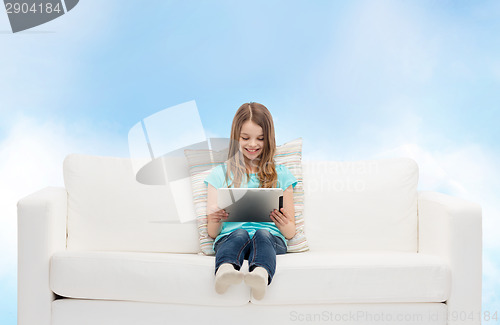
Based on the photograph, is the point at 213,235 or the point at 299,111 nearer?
the point at 213,235

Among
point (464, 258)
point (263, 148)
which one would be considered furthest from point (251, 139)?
point (464, 258)

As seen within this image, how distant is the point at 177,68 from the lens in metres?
3.13

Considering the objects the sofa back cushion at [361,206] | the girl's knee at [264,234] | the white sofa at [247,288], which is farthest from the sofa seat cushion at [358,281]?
the sofa back cushion at [361,206]

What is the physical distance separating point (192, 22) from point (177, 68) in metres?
0.30

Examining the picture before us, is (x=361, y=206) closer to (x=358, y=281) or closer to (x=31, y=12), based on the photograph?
(x=358, y=281)

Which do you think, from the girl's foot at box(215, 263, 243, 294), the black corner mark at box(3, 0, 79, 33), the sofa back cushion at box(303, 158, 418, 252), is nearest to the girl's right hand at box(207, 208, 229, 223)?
the girl's foot at box(215, 263, 243, 294)

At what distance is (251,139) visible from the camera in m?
2.39

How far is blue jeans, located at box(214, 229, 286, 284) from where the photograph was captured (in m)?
1.97

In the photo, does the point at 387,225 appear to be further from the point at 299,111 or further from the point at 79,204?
the point at 79,204

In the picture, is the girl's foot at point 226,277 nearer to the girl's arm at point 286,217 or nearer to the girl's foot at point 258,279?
the girl's foot at point 258,279

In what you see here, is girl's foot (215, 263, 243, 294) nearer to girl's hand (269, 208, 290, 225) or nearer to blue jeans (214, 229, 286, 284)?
blue jeans (214, 229, 286, 284)

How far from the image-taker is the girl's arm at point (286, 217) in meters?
2.21

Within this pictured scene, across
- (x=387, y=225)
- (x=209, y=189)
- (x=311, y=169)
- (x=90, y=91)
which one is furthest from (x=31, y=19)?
(x=387, y=225)

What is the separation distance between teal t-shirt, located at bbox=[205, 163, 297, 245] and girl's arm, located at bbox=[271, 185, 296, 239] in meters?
0.03
